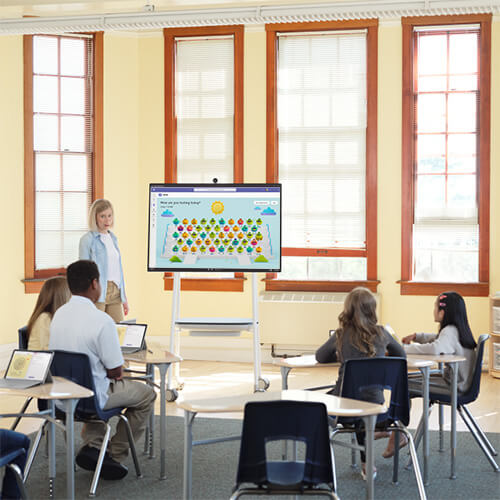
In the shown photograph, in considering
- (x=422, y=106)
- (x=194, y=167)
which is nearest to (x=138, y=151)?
(x=194, y=167)

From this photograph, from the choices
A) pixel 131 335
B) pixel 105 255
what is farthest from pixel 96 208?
pixel 131 335

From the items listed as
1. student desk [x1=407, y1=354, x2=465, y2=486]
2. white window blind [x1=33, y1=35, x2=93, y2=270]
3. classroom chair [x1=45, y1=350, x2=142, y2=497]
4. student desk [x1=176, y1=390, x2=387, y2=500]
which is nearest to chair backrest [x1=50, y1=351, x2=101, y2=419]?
classroom chair [x1=45, y1=350, x2=142, y2=497]

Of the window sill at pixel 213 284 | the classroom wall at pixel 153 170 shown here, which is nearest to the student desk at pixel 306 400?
the classroom wall at pixel 153 170

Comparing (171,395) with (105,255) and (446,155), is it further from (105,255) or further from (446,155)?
(446,155)

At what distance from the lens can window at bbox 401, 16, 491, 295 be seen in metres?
8.09

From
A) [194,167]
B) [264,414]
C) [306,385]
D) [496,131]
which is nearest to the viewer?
[264,414]

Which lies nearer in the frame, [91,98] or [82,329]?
[82,329]

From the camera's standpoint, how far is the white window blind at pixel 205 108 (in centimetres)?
862

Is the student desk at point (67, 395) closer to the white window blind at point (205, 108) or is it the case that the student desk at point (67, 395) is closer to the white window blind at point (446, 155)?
the white window blind at point (205, 108)

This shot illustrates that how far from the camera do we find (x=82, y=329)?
4074mm

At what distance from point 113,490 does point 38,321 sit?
3.66ft

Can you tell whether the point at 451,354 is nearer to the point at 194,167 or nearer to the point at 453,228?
the point at 453,228

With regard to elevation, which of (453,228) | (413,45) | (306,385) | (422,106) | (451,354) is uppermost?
(413,45)

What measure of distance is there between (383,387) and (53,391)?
1.66 meters
